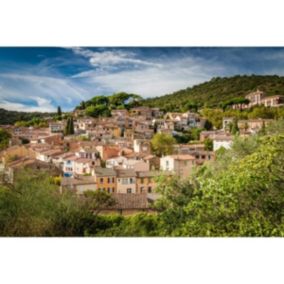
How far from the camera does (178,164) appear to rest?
499 centimetres

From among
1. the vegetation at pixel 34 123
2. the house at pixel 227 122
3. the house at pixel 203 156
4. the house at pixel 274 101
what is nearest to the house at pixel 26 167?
the vegetation at pixel 34 123

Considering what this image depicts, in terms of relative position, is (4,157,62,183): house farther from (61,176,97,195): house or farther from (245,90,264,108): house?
(245,90,264,108): house

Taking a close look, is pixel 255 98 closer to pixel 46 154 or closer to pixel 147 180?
pixel 147 180

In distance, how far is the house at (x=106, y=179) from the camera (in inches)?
194

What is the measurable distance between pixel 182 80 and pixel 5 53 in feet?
6.07

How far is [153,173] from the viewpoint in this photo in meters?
4.94

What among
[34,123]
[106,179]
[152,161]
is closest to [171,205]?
[152,161]

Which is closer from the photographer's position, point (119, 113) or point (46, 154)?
point (46, 154)

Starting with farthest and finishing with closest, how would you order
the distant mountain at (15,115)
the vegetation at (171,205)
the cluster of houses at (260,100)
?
the cluster of houses at (260,100) < the distant mountain at (15,115) < the vegetation at (171,205)

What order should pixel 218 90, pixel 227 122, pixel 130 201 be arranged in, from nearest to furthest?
pixel 130 201, pixel 218 90, pixel 227 122

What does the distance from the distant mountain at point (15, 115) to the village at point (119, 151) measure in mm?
73

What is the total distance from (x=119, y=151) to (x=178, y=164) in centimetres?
65

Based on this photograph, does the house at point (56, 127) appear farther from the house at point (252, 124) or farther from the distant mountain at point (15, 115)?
the house at point (252, 124)
